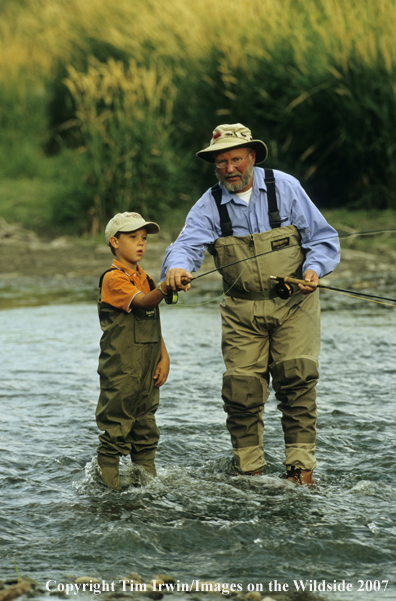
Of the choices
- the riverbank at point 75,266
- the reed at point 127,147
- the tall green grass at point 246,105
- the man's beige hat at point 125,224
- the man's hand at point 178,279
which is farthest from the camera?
the reed at point 127,147

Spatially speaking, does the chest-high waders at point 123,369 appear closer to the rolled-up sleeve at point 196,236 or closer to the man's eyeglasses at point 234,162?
the rolled-up sleeve at point 196,236

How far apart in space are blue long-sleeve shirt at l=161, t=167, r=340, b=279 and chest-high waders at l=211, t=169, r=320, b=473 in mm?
35

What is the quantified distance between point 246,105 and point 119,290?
24.8ft

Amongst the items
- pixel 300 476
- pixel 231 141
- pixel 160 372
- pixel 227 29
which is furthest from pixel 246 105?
pixel 300 476

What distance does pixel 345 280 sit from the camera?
342 inches

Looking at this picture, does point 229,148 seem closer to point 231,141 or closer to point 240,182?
point 231,141

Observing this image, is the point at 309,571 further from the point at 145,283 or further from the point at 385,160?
the point at 385,160

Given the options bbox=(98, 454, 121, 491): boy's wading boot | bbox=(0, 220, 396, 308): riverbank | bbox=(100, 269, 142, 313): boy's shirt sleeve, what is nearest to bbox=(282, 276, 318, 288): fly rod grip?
bbox=(100, 269, 142, 313): boy's shirt sleeve

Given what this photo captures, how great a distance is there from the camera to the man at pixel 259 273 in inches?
153

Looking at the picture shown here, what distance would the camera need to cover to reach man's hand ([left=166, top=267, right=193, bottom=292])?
3582 millimetres

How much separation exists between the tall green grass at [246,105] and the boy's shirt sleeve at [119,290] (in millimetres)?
6825

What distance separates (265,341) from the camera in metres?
4.05

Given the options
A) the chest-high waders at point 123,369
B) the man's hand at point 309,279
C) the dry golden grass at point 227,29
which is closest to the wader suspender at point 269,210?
the man's hand at point 309,279

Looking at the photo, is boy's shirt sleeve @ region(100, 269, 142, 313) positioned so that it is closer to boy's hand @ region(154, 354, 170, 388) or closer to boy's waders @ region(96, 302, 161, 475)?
boy's waders @ region(96, 302, 161, 475)
